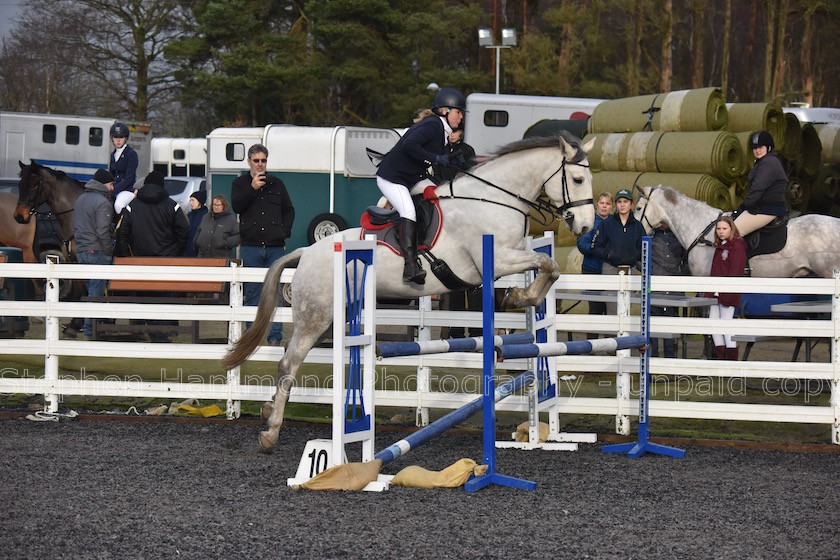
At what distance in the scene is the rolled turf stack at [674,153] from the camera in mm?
14828

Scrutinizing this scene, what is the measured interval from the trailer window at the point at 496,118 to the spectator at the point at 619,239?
13.1 metres

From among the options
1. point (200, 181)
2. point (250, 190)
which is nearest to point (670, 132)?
point (250, 190)

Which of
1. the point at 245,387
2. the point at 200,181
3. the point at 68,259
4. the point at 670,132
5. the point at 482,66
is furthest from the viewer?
the point at 482,66

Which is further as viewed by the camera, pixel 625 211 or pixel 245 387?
pixel 625 211

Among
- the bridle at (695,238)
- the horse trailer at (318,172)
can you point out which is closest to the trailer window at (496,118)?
the horse trailer at (318,172)

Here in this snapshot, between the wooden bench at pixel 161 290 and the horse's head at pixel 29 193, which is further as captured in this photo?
the horse's head at pixel 29 193

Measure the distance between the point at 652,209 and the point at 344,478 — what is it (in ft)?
20.7

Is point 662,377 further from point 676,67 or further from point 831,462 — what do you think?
point 676,67

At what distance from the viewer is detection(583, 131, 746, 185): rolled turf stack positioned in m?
14.8

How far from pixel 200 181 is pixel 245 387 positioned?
1875 cm

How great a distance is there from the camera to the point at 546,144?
766cm

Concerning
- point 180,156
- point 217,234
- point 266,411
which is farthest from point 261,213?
point 180,156

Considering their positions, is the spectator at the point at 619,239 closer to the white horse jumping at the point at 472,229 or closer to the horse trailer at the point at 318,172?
the white horse jumping at the point at 472,229

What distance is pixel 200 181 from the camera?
2698 cm
